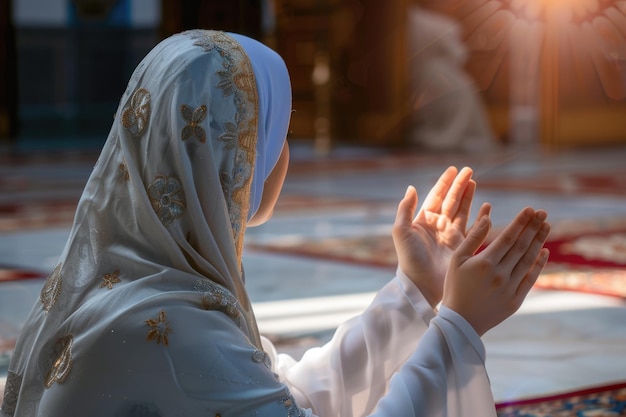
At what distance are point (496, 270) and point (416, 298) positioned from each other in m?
0.21

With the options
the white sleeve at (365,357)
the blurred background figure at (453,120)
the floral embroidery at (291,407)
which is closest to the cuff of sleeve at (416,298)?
the white sleeve at (365,357)

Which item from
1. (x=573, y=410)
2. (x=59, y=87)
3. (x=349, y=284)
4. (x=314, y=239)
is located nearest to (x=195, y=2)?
(x=59, y=87)

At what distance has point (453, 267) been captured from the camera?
35.3 inches

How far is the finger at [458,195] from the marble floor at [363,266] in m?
0.08

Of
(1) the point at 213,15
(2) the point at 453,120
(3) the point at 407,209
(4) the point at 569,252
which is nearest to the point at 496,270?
(3) the point at 407,209

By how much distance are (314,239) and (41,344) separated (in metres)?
2.50

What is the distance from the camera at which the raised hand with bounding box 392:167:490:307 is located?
106cm

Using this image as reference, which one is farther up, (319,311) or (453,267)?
(453,267)

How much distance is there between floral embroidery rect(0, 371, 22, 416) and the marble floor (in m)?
0.42

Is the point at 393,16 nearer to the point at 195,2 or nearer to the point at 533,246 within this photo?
the point at 195,2

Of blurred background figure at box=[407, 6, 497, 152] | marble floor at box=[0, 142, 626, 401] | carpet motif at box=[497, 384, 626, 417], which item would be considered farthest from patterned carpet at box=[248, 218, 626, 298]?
blurred background figure at box=[407, 6, 497, 152]

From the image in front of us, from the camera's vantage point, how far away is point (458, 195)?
1080 mm

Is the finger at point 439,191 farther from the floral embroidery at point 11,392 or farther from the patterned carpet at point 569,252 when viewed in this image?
the patterned carpet at point 569,252

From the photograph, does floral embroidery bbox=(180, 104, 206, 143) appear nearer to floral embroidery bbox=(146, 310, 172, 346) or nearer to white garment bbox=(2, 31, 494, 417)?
white garment bbox=(2, 31, 494, 417)
